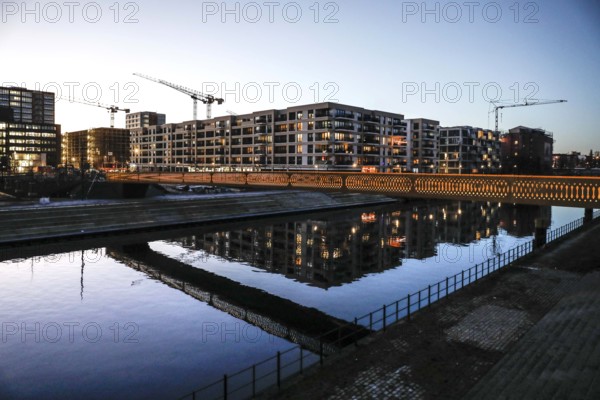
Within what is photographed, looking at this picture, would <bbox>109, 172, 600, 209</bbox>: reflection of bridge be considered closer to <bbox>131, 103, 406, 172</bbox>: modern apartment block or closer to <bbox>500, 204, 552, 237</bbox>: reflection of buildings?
<bbox>500, 204, 552, 237</bbox>: reflection of buildings

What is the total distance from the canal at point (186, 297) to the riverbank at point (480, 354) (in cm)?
595

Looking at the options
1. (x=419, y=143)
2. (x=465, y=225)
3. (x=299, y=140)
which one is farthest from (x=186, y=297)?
(x=419, y=143)

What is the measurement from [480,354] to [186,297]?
827 inches

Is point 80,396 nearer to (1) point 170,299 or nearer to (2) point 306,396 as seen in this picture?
(2) point 306,396

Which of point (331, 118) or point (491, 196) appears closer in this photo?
point (491, 196)

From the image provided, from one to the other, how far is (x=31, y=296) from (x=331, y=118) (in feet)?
330

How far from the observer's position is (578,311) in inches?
864

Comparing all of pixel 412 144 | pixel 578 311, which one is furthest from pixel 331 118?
pixel 578 311

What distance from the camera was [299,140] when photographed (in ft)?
425

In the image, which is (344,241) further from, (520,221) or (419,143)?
(419,143)

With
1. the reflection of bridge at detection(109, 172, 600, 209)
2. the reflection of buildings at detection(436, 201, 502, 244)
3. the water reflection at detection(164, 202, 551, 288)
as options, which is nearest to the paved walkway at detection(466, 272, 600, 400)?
the reflection of bridge at detection(109, 172, 600, 209)

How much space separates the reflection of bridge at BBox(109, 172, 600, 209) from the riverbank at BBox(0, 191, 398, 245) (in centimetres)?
2501

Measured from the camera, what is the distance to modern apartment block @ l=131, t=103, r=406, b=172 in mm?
124000

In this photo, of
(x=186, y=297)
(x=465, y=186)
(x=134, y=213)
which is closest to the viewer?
(x=465, y=186)
